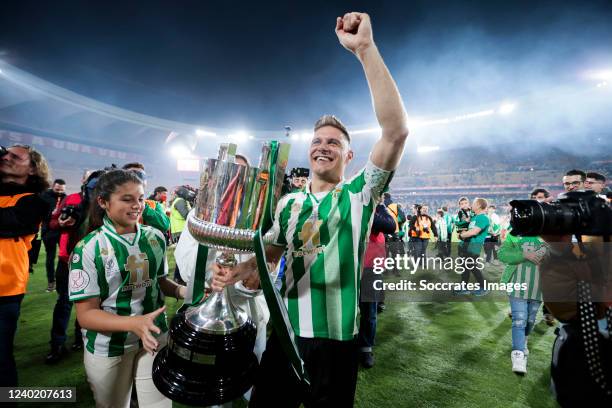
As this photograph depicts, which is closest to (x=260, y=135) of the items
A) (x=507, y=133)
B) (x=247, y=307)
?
(x=507, y=133)

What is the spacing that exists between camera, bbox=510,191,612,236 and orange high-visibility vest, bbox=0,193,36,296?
2557 millimetres

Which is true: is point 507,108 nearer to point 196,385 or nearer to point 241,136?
point 241,136

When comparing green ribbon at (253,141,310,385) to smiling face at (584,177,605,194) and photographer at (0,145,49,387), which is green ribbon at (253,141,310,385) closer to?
photographer at (0,145,49,387)

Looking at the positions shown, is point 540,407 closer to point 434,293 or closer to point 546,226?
point 546,226

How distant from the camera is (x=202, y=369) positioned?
797 millimetres

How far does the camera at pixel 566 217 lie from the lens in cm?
90

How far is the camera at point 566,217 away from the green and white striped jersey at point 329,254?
1.63 ft

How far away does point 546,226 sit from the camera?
903mm

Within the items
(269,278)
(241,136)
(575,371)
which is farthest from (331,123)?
Answer: (241,136)

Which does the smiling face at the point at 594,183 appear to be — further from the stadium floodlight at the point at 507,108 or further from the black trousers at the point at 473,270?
the stadium floodlight at the point at 507,108

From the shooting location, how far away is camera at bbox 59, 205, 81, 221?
2553mm

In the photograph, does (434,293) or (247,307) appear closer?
(247,307)

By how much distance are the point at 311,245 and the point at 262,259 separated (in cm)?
53

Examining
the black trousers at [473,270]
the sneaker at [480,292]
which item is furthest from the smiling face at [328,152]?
the sneaker at [480,292]
